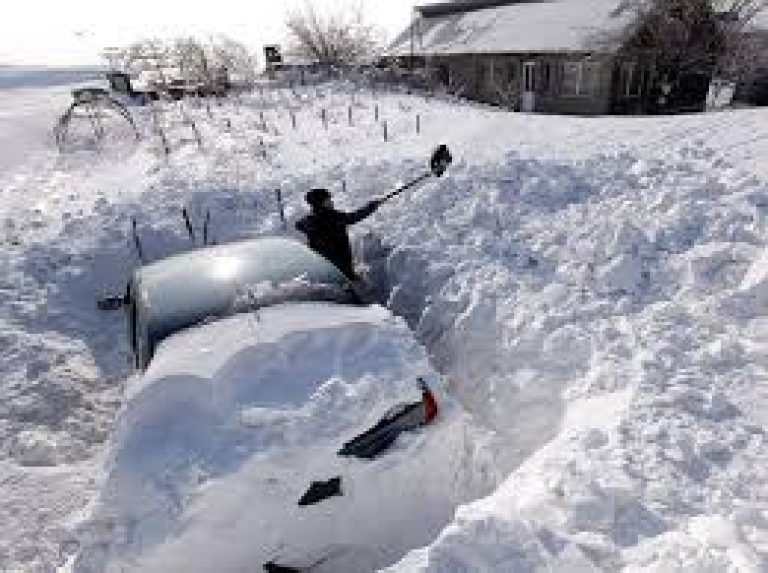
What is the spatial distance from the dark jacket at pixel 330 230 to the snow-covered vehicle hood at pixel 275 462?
302 cm

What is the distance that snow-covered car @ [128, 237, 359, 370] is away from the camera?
4715 mm

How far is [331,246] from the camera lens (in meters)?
7.19

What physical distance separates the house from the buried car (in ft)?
70.3

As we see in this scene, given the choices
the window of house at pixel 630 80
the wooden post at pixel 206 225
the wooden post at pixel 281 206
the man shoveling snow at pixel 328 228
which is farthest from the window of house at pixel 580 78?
the man shoveling snow at pixel 328 228

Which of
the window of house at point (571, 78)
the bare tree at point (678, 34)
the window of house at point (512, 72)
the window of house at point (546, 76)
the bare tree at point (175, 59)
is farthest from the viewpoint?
the bare tree at point (175, 59)

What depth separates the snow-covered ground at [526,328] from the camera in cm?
327

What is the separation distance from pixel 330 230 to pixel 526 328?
2498 mm

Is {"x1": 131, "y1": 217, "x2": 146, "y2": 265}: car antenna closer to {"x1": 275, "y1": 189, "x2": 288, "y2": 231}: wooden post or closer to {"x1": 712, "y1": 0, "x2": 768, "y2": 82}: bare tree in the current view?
{"x1": 275, "y1": 189, "x2": 288, "y2": 231}: wooden post

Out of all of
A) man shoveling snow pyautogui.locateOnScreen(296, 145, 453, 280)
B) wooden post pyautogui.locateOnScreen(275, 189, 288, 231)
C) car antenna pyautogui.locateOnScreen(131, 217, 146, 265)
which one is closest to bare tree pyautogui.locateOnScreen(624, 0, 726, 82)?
wooden post pyautogui.locateOnScreen(275, 189, 288, 231)

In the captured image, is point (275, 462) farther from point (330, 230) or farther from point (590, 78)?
point (590, 78)

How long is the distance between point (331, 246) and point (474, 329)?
2.01 meters

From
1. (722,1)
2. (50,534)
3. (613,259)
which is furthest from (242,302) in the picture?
(722,1)

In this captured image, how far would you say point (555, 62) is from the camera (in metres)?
25.0

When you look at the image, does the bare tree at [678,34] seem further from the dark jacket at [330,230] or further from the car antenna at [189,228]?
the dark jacket at [330,230]
